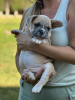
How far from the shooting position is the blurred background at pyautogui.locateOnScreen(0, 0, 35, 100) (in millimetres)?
4198

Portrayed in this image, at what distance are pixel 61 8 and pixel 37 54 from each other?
17.1 inches

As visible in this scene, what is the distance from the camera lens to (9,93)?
403 centimetres

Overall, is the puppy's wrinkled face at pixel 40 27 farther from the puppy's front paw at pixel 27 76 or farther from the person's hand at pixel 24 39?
the puppy's front paw at pixel 27 76

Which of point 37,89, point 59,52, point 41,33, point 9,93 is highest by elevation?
point 41,33

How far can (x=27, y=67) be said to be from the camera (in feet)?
5.82

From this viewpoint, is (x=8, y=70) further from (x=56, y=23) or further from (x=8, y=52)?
(x=56, y=23)

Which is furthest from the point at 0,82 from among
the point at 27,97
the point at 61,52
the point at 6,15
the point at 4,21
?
the point at 6,15

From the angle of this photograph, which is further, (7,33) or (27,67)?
(7,33)

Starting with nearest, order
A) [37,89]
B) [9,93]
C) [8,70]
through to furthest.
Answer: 1. [37,89]
2. [9,93]
3. [8,70]

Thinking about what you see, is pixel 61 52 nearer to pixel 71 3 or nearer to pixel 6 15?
pixel 71 3

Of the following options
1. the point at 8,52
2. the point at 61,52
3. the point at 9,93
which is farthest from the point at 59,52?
the point at 8,52

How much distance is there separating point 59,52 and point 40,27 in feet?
0.91

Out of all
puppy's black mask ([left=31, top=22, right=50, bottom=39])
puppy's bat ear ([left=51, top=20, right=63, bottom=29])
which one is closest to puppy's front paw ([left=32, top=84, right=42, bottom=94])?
puppy's black mask ([left=31, top=22, right=50, bottom=39])

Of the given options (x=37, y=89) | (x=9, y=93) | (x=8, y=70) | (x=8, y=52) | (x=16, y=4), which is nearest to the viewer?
(x=37, y=89)
